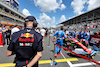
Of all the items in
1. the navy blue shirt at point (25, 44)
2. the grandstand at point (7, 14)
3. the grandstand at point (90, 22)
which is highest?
the grandstand at point (7, 14)

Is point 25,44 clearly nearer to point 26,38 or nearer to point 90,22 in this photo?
point 26,38

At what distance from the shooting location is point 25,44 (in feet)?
3.27

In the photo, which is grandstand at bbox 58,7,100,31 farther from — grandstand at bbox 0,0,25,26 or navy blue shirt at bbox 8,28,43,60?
grandstand at bbox 0,0,25,26

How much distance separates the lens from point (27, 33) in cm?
104

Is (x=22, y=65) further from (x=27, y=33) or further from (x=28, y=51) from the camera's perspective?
Answer: (x=27, y=33)

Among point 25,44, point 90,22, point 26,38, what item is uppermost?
point 90,22

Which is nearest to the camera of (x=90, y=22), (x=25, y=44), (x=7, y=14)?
(x=25, y=44)

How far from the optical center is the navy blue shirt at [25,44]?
0.99m

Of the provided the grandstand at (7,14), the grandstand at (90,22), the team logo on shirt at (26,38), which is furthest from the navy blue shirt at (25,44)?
the grandstand at (7,14)

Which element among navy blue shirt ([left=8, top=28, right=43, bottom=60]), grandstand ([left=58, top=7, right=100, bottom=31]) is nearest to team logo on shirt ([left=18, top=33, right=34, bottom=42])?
navy blue shirt ([left=8, top=28, right=43, bottom=60])

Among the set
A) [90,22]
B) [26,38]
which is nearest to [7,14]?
[90,22]

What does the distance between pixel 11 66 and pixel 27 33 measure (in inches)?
103

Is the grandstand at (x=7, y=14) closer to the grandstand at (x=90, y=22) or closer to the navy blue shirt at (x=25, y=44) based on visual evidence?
the grandstand at (x=90, y=22)

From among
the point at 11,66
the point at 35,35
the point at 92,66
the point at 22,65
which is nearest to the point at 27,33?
the point at 35,35
